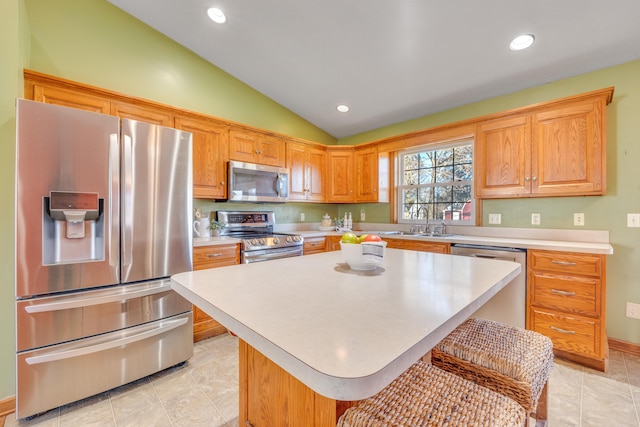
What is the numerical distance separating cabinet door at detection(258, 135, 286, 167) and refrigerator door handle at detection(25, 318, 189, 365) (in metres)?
1.99

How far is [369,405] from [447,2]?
2.49 m

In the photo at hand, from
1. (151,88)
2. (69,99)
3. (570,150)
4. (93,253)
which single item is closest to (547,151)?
(570,150)

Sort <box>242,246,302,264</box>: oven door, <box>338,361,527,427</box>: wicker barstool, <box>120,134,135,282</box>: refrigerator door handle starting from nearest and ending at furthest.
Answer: <box>338,361,527,427</box>: wicker barstool → <box>120,134,135,282</box>: refrigerator door handle → <box>242,246,302,264</box>: oven door

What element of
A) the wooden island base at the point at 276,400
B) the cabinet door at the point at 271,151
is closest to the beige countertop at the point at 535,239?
the cabinet door at the point at 271,151

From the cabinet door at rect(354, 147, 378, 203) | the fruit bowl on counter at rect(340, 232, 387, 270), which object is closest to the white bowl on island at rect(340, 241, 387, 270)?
the fruit bowl on counter at rect(340, 232, 387, 270)

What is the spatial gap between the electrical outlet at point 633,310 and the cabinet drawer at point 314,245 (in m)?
2.90

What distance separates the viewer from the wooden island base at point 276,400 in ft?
2.91

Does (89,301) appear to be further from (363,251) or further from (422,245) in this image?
(422,245)

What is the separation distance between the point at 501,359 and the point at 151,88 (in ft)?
11.6

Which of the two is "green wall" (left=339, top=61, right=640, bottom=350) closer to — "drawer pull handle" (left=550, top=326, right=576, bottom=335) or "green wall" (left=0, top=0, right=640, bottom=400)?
"green wall" (left=0, top=0, right=640, bottom=400)

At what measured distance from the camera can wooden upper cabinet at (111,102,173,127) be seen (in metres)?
2.39

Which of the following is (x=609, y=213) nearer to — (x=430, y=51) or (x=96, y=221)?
(x=430, y=51)

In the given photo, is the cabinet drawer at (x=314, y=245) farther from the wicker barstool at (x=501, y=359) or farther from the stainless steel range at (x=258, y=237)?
the wicker barstool at (x=501, y=359)

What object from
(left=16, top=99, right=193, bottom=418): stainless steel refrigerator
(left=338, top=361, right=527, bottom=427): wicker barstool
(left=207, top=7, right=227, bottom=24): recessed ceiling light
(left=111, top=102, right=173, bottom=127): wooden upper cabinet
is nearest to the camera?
(left=338, top=361, right=527, bottom=427): wicker barstool
